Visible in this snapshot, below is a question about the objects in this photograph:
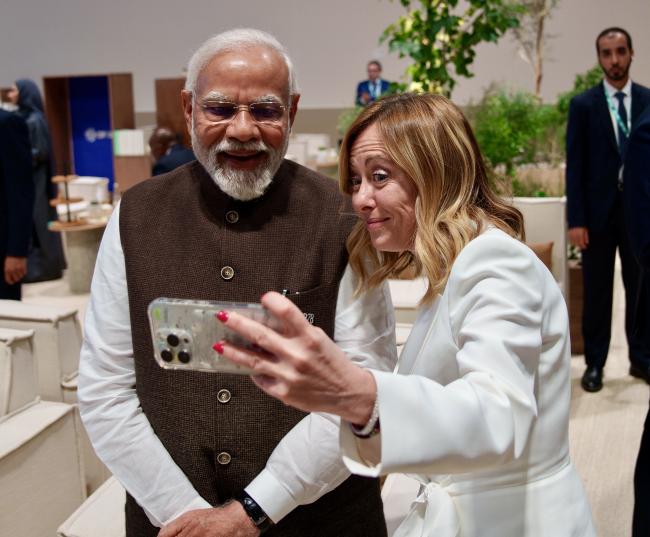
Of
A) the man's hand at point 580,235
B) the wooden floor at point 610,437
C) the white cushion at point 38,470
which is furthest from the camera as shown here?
the man's hand at point 580,235

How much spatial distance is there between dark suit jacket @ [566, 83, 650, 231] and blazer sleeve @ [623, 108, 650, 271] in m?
2.06

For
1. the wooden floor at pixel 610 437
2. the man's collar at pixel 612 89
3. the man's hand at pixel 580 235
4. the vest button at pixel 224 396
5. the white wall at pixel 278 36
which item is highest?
the white wall at pixel 278 36

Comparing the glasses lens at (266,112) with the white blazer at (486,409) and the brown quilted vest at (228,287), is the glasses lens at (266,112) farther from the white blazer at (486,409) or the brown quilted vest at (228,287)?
the white blazer at (486,409)

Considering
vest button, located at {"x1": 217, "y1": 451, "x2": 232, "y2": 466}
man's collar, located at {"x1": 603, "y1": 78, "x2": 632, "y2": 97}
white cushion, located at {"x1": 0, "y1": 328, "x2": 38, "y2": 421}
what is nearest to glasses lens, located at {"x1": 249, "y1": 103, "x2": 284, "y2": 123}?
vest button, located at {"x1": 217, "y1": 451, "x2": 232, "y2": 466}

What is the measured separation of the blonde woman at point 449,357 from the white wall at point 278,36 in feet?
31.9

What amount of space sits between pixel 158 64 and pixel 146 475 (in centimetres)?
1246

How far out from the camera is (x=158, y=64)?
13117 mm

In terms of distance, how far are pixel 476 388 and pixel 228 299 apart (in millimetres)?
728

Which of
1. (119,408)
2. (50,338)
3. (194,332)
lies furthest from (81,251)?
(194,332)

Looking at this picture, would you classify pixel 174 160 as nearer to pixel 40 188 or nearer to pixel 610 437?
pixel 610 437

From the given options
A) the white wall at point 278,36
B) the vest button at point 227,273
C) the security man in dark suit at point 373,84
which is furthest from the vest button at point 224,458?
the white wall at point 278,36

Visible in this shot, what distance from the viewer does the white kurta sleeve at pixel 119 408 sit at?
1512mm

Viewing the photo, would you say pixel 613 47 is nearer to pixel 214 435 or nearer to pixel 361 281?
pixel 361 281

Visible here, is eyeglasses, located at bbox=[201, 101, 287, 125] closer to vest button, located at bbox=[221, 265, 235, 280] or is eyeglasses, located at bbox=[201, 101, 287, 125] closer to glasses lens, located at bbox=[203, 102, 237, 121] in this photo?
glasses lens, located at bbox=[203, 102, 237, 121]
